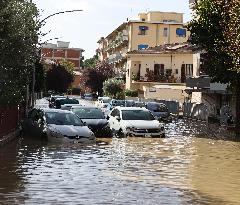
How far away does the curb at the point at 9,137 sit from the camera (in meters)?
21.8

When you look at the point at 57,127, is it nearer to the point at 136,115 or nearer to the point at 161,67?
the point at 136,115

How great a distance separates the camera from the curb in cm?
2182

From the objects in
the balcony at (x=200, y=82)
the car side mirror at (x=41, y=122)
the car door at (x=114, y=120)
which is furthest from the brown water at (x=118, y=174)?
the balcony at (x=200, y=82)

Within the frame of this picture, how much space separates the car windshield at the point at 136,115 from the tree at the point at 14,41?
604 centimetres

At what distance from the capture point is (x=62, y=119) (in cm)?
2367

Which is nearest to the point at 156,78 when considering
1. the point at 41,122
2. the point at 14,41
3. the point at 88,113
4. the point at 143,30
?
the point at 143,30

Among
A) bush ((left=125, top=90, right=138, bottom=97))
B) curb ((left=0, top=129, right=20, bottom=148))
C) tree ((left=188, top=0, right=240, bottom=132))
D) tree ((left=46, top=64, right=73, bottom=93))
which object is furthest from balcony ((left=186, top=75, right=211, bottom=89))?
tree ((left=46, top=64, right=73, bottom=93))

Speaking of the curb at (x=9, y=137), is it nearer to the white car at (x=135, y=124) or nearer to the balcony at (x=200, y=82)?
the white car at (x=135, y=124)

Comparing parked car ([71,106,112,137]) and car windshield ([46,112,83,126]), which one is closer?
car windshield ([46,112,83,126])

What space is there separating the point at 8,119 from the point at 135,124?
222 inches

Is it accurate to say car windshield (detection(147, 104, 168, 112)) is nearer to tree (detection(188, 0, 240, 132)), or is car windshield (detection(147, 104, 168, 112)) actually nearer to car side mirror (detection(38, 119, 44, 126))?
tree (detection(188, 0, 240, 132))

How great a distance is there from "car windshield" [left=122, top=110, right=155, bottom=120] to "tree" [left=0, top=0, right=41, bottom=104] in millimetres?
6039

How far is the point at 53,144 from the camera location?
73.0ft

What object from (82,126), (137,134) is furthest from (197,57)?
(82,126)
